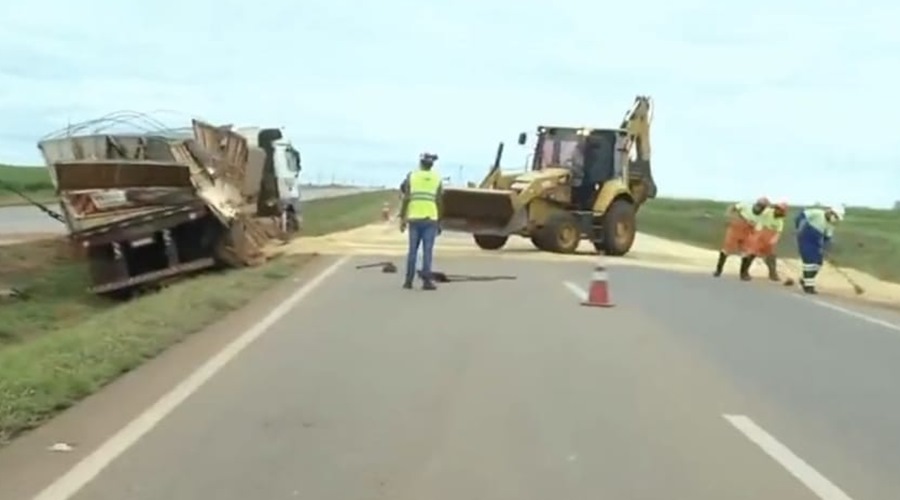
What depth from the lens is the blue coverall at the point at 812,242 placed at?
1051 inches

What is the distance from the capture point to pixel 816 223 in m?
27.2

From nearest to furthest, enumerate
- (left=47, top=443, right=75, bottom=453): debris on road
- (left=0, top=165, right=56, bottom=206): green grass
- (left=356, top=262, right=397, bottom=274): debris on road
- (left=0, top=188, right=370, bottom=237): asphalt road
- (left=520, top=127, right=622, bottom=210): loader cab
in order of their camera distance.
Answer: (left=47, top=443, right=75, bottom=453): debris on road → (left=356, top=262, right=397, bottom=274): debris on road → (left=520, top=127, right=622, bottom=210): loader cab → (left=0, top=188, right=370, bottom=237): asphalt road → (left=0, top=165, right=56, bottom=206): green grass

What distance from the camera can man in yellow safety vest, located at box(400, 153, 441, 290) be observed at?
21812mm

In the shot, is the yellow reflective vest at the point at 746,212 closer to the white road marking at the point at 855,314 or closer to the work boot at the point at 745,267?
the work boot at the point at 745,267

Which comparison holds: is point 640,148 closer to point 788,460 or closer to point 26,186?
point 788,460

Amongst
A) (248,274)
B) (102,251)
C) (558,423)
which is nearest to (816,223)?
(248,274)

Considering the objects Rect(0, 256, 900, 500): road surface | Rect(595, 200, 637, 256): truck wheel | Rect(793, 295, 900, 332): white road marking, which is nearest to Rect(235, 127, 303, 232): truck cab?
Rect(595, 200, 637, 256): truck wheel

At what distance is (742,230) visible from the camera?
29.0 m

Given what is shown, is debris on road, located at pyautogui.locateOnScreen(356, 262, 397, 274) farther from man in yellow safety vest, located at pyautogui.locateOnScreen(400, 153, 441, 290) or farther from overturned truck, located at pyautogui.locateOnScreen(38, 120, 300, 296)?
man in yellow safety vest, located at pyautogui.locateOnScreen(400, 153, 441, 290)

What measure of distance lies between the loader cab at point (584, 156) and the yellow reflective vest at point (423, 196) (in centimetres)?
1184

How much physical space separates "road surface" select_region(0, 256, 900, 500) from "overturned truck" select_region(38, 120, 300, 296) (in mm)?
7252

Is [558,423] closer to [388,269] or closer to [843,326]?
[843,326]

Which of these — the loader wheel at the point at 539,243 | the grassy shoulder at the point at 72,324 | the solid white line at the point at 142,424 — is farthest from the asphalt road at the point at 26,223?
the solid white line at the point at 142,424

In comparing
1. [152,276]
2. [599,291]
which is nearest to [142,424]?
[599,291]
